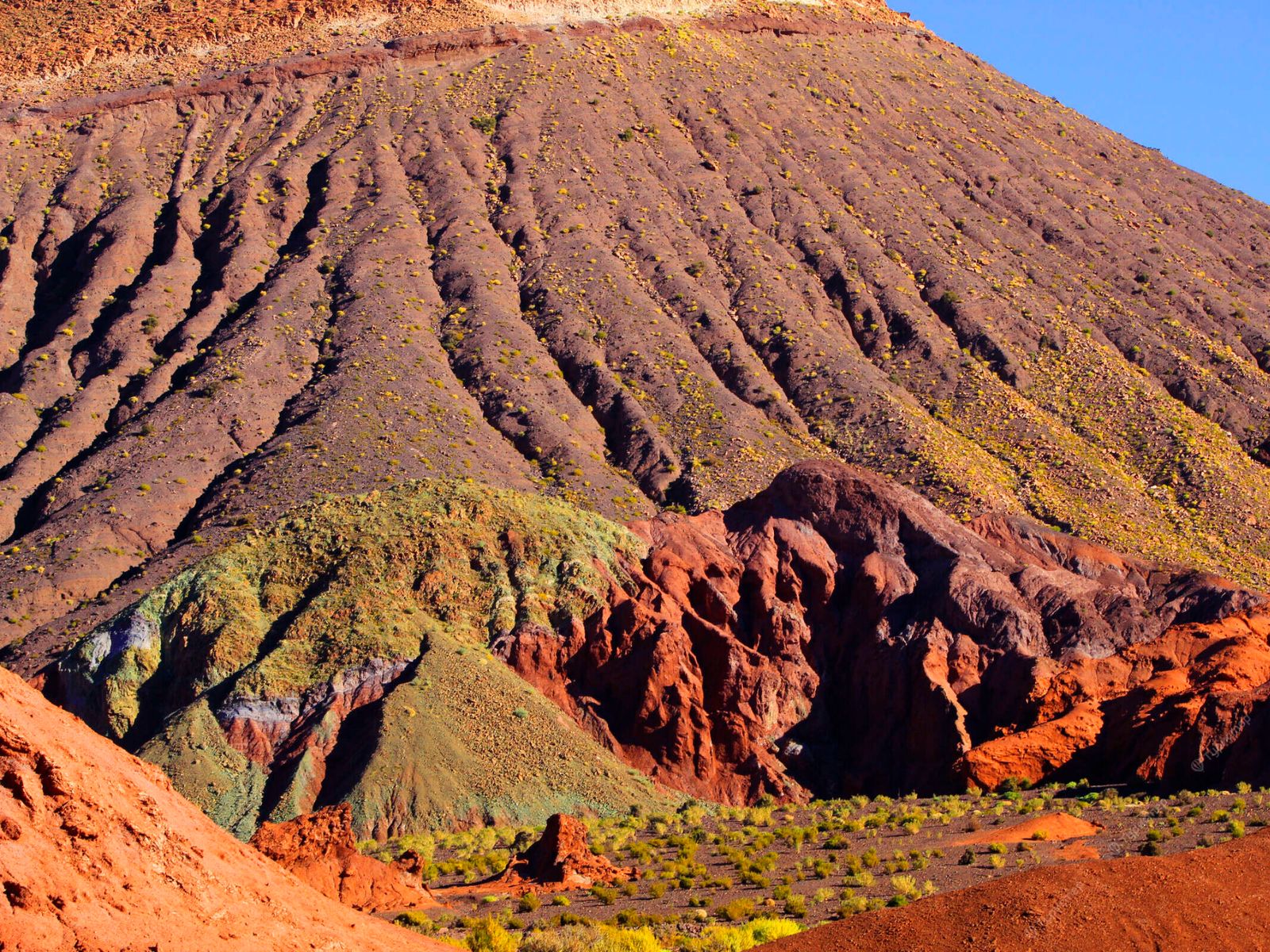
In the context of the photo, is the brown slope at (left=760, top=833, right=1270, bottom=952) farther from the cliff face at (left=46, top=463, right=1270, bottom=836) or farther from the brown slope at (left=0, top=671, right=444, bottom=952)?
the cliff face at (left=46, top=463, right=1270, bottom=836)

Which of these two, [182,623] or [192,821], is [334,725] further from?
[192,821]

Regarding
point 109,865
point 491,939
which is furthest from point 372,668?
point 109,865

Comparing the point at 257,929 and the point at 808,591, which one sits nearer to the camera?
the point at 257,929

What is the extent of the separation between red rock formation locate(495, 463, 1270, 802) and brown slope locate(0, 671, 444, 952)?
28.9 m

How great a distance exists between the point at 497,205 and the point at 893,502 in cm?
3793

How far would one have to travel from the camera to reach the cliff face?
40.7m

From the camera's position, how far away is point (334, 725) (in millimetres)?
42344

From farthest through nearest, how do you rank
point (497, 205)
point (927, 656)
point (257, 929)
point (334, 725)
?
1. point (497, 205)
2. point (927, 656)
3. point (334, 725)
4. point (257, 929)

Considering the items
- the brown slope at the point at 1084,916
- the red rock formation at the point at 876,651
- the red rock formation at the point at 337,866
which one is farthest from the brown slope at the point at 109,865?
the red rock formation at the point at 876,651

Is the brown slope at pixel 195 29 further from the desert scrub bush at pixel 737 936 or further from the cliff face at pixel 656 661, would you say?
the desert scrub bush at pixel 737 936

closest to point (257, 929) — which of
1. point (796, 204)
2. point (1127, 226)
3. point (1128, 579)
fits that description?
point (1128, 579)

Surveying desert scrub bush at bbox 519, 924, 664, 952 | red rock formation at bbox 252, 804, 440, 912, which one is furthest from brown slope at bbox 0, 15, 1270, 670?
desert scrub bush at bbox 519, 924, 664, 952

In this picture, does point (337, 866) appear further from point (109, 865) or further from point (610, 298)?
point (610, 298)

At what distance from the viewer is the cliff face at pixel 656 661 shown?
40.7 metres
